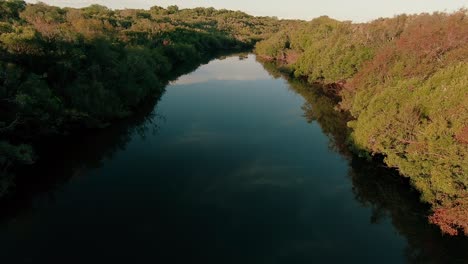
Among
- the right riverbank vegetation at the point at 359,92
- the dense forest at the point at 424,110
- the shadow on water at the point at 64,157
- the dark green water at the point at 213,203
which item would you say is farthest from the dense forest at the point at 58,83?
the dense forest at the point at 424,110

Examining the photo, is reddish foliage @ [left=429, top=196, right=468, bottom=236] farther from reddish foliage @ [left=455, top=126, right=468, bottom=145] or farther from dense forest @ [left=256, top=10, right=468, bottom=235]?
reddish foliage @ [left=455, top=126, right=468, bottom=145]

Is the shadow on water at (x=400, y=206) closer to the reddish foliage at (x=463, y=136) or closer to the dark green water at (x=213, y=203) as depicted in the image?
the dark green water at (x=213, y=203)

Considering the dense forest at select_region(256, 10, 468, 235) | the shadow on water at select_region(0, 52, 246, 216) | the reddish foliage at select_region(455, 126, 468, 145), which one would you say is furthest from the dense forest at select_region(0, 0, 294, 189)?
the reddish foliage at select_region(455, 126, 468, 145)

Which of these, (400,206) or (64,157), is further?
(64,157)

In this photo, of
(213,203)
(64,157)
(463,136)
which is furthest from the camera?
(64,157)

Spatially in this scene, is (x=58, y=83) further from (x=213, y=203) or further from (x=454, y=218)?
(x=454, y=218)

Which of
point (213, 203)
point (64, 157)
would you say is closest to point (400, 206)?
point (213, 203)
